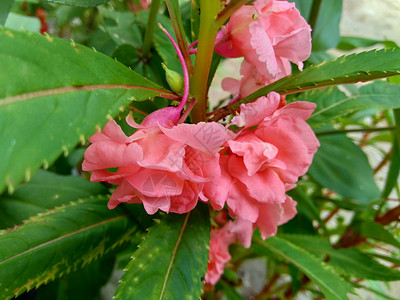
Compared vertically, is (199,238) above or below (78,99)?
below

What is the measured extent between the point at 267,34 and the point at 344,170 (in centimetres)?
38

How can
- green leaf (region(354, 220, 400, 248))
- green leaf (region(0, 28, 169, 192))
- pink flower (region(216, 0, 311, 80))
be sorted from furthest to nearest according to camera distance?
green leaf (region(354, 220, 400, 248)) < pink flower (region(216, 0, 311, 80)) < green leaf (region(0, 28, 169, 192))

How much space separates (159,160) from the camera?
0.80ft

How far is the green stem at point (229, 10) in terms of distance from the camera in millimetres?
247

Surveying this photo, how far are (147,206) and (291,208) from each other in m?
0.16

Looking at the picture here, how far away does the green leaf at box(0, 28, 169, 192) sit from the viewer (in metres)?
0.17

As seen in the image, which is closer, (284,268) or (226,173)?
(226,173)

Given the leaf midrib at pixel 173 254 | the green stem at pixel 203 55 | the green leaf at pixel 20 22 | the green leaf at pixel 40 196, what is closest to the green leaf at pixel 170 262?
the leaf midrib at pixel 173 254

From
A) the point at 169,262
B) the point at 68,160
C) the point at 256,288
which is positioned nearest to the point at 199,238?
the point at 169,262

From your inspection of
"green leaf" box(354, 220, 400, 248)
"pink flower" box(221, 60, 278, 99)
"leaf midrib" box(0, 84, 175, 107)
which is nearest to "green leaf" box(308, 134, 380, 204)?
"green leaf" box(354, 220, 400, 248)

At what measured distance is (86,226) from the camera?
39 centimetres

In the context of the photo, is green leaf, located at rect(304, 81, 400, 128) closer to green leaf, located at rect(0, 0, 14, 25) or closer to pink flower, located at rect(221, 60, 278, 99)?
pink flower, located at rect(221, 60, 278, 99)

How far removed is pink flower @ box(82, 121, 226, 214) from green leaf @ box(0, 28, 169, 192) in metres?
0.03

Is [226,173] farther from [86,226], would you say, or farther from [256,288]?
[256,288]
